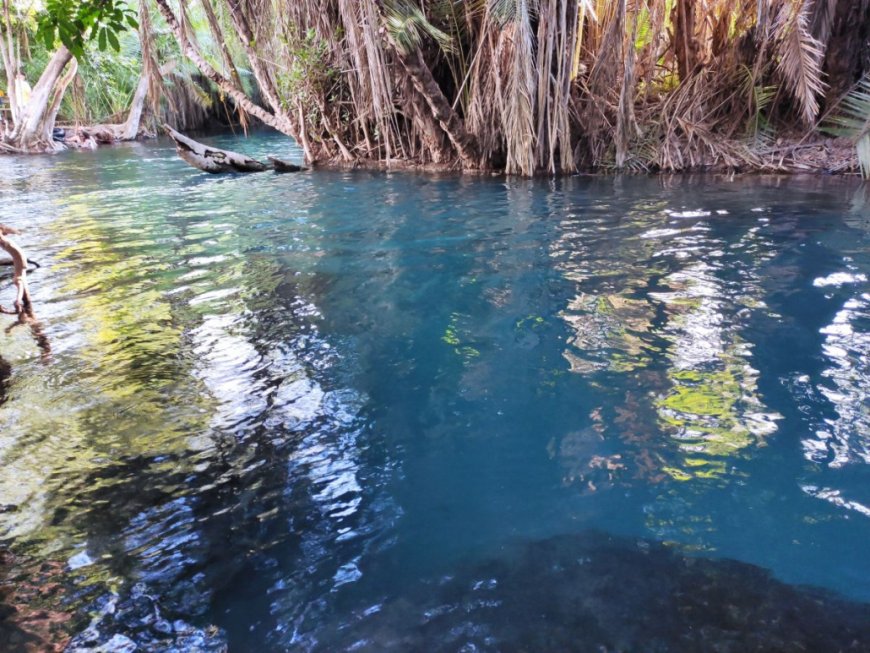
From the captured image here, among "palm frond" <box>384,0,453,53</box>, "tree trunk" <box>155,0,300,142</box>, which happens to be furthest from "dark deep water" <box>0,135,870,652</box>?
"tree trunk" <box>155,0,300,142</box>

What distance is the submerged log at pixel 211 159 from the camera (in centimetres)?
1079

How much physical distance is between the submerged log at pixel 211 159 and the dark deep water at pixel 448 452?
21.2 ft

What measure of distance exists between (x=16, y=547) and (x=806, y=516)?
2545 mm

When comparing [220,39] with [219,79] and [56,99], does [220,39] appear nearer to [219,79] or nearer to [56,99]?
[219,79]

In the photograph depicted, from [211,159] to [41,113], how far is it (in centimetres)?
1041

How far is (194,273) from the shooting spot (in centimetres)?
495

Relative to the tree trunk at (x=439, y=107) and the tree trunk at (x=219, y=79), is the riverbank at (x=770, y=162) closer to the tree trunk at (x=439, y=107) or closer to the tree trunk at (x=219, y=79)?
the tree trunk at (x=439, y=107)

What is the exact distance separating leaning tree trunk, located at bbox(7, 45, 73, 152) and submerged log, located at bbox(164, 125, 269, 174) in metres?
8.97

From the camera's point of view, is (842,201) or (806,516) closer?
(806,516)

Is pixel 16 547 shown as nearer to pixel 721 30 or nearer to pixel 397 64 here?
pixel 397 64

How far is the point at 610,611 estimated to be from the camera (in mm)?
1678

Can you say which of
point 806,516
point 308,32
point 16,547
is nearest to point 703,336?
point 806,516

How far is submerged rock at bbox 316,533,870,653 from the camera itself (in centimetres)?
158

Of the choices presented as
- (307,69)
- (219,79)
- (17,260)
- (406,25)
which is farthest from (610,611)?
(219,79)
